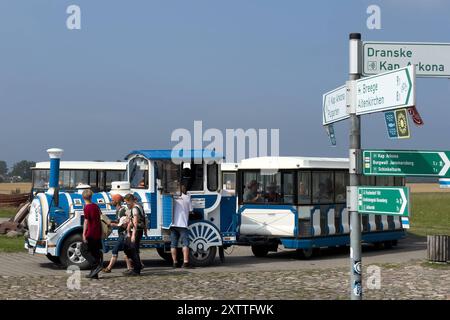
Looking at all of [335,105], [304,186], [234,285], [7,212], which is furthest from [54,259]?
[7,212]

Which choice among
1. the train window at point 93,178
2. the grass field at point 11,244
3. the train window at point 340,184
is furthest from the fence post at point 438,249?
the train window at point 93,178

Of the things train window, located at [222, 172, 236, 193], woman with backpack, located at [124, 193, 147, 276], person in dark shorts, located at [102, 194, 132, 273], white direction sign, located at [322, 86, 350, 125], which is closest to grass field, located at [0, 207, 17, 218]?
train window, located at [222, 172, 236, 193]

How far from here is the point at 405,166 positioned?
23.2ft

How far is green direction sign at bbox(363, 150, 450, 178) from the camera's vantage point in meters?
7.03

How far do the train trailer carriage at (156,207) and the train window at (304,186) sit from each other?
2.46 m

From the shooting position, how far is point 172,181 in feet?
53.9

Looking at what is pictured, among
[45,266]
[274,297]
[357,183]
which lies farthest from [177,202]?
[357,183]

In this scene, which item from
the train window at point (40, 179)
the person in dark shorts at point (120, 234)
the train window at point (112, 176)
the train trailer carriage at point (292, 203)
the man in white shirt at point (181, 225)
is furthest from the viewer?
the train window at point (40, 179)

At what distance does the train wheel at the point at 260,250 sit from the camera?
19891 millimetres

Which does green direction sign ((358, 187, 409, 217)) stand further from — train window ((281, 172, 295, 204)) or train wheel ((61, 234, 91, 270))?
train window ((281, 172, 295, 204))

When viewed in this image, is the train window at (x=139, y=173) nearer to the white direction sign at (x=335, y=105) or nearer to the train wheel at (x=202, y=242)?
the train wheel at (x=202, y=242)

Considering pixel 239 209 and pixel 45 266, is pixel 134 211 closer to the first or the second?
pixel 45 266

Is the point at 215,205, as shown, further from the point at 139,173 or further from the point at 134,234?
the point at 134,234
